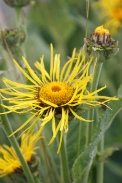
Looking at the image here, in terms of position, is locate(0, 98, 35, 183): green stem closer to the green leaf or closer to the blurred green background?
the green leaf

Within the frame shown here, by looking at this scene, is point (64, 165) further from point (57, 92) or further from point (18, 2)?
point (18, 2)

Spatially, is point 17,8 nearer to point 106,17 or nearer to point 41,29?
point 106,17

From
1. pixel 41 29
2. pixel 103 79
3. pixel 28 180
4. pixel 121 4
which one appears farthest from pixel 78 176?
pixel 41 29

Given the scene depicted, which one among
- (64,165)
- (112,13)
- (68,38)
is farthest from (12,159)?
(68,38)

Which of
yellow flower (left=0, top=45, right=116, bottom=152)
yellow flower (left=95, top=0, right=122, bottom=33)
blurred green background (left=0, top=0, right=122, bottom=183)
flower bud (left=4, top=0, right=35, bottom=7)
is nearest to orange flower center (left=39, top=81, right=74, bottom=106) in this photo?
yellow flower (left=0, top=45, right=116, bottom=152)

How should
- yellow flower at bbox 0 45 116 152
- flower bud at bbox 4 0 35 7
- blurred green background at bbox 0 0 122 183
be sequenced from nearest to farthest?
yellow flower at bbox 0 45 116 152 < flower bud at bbox 4 0 35 7 < blurred green background at bbox 0 0 122 183

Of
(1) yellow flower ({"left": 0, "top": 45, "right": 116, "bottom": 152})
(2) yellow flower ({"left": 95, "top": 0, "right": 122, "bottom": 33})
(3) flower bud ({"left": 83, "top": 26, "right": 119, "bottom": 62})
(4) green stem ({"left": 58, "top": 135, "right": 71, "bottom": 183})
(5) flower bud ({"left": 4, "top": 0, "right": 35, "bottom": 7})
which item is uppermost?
(2) yellow flower ({"left": 95, "top": 0, "right": 122, "bottom": 33})
